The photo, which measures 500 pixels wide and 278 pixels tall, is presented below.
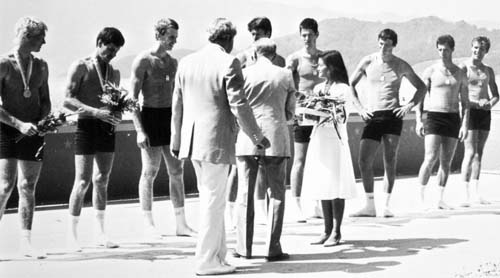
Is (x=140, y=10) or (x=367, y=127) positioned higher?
(x=140, y=10)

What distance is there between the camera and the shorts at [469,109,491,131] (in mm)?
10641

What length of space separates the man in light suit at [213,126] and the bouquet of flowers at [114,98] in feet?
3.32

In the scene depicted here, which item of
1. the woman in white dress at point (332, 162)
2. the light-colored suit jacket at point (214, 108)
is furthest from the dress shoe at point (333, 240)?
the light-colored suit jacket at point (214, 108)

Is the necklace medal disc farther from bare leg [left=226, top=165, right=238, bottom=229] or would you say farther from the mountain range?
the mountain range

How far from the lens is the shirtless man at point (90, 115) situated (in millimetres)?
7215

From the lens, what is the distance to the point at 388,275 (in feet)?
20.8

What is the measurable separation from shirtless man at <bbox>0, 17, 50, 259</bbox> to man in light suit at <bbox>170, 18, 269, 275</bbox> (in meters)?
1.20

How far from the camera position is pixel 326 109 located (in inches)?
301

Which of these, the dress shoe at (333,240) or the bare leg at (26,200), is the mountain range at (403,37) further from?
the bare leg at (26,200)

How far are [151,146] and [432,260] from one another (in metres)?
2.76

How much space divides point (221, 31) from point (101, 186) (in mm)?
1914

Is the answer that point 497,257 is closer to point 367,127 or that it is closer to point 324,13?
point 367,127

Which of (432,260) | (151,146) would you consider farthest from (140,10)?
(432,260)

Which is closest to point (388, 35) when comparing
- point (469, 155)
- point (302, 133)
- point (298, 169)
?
point (302, 133)
